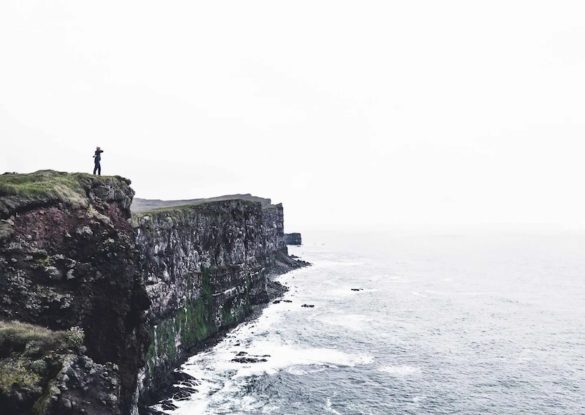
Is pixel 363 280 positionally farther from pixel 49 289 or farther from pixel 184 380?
pixel 49 289

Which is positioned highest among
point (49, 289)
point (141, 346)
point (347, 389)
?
point (49, 289)

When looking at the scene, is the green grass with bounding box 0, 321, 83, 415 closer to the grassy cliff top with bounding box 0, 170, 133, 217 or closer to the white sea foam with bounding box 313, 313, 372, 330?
the grassy cliff top with bounding box 0, 170, 133, 217

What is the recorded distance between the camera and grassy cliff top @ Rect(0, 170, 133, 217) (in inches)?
1173

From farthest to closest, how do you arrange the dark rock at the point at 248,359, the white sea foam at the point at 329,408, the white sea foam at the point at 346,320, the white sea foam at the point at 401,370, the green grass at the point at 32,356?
the white sea foam at the point at 346,320, the dark rock at the point at 248,359, the white sea foam at the point at 401,370, the white sea foam at the point at 329,408, the green grass at the point at 32,356

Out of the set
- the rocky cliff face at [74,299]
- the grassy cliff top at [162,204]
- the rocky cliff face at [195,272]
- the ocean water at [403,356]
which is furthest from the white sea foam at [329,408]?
the grassy cliff top at [162,204]

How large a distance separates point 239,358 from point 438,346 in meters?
32.9

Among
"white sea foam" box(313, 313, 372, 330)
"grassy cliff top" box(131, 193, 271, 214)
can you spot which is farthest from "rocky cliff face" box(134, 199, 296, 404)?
"white sea foam" box(313, 313, 372, 330)

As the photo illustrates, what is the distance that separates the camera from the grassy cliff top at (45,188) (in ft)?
97.8

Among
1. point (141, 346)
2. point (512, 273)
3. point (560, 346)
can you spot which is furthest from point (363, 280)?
point (141, 346)

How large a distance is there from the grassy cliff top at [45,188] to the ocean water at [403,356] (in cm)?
2611

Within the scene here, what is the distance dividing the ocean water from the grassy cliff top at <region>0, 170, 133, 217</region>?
1028 inches

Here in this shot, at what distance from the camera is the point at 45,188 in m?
32.2

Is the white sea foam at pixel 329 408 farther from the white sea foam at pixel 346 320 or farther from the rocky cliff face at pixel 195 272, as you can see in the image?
the white sea foam at pixel 346 320

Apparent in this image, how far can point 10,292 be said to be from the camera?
2644 cm
